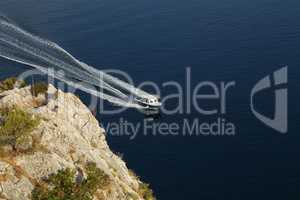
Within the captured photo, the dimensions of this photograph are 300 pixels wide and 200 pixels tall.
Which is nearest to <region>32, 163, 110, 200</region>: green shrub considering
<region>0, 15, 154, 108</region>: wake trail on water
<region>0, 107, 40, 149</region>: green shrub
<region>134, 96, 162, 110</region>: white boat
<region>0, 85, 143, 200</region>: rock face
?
<region>0, 85, 143, 200</region>: rock face

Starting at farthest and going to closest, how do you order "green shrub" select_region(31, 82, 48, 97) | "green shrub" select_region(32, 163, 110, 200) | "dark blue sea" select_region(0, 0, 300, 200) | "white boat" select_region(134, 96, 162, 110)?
"white boat" select_region(134, 96, 162, 110), "dark blue sea" select_region(0, 0, 300, 200), "green shrub" select_region(31, 82, 48, 97), "green shrub" select_region(32, 163, 110, 200)

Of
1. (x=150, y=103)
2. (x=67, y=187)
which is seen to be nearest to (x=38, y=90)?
(x=67, y=187)

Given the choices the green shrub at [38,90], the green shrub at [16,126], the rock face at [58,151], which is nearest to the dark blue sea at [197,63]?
the rock face at [58,151]

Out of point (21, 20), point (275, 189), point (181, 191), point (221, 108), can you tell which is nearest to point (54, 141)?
point (181, 191)

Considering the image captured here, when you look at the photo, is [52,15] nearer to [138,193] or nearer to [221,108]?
[221,108]

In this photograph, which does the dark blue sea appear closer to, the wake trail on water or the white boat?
the white boat

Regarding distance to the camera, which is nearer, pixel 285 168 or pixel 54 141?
pixel 54 141
